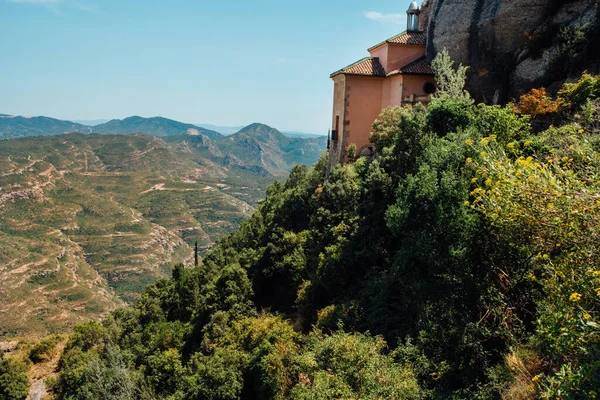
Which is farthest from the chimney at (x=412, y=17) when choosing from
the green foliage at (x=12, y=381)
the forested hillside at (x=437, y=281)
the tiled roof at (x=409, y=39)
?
the green foliage at (x=12, y=381)

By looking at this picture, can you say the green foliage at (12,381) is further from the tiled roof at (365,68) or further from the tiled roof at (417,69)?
the tiled roof at (417,69)

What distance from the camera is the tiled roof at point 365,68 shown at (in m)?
28.6

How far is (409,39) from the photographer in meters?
28.4

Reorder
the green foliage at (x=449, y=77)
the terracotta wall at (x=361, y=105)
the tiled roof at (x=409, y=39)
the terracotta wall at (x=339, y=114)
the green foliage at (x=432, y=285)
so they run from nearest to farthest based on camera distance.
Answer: the green foliage at (x=432, y=285), the green foliage at (x=449, y=77), the tiled roof at (x=409, y=39), the terracotta wall at (x=361, y=105), the terracotta wall at (x=339, y=114)

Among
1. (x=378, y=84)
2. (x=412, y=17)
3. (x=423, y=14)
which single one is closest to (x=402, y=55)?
(x=378, y=84)

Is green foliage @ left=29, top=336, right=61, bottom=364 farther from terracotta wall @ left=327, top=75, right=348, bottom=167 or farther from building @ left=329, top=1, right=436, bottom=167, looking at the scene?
building @ left=329, top=1, right=436, bottom=167

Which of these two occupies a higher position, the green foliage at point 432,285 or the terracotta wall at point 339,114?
the terracotta wall at point 339,114

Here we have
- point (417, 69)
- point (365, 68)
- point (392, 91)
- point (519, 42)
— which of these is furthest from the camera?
point (365, 68)

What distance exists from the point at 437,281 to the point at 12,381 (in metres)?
35.5

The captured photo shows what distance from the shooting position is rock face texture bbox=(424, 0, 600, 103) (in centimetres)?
1942

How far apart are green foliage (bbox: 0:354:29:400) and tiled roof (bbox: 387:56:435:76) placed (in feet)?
120

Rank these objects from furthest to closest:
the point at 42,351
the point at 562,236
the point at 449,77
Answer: the point at 42,351, the point at 449,77, the point at 562,236

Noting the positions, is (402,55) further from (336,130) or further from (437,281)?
(437,281)

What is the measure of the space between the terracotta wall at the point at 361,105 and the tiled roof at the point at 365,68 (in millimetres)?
400
